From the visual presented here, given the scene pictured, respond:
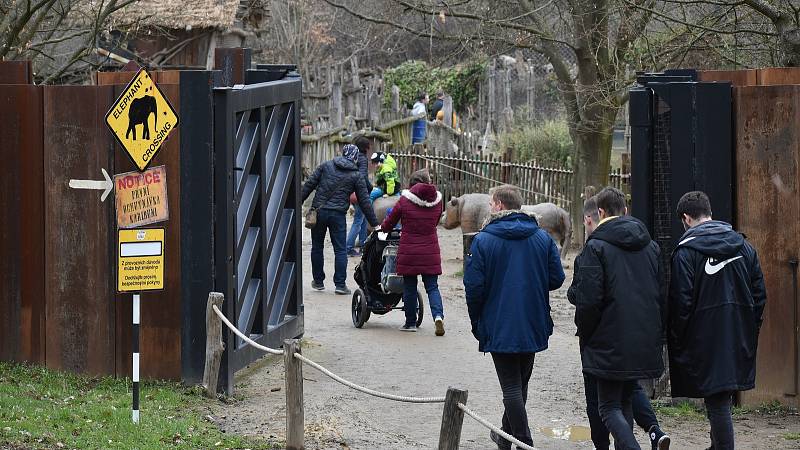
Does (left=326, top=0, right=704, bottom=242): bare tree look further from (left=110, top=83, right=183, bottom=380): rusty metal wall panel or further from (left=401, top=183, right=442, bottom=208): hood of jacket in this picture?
(left=110, top=83, right=183, bottom=380): rusty metal wall panel

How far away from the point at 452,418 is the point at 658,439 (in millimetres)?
1422

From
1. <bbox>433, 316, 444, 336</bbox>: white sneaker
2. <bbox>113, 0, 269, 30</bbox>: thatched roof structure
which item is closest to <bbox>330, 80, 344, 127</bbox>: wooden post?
<bbox>113, 0, 269, 30</bbox>: thatched roof structure

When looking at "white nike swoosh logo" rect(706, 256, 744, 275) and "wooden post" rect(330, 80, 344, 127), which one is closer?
"white nike swoosh logo" rect(706, 256, 744, 275)

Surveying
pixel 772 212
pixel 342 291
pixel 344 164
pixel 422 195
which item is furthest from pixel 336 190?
pixel 772 212

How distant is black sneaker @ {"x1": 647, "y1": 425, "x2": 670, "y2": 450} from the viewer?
691cm

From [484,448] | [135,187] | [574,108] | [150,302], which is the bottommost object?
[484,448]

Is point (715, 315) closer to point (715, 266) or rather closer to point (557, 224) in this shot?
point (715, 266)

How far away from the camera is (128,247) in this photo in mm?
8258

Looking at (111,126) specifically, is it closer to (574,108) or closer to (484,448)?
(484,448)

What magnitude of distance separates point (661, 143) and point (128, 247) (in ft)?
12.8

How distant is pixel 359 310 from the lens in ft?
41.7

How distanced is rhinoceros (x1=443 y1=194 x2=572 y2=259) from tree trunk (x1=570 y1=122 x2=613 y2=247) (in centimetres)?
94

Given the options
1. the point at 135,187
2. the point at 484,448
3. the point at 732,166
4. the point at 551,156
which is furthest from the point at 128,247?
the point at 551,156

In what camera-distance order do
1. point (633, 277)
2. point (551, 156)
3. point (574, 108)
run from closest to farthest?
point (633, 277)
point (574, 108)
point (551, 156)
